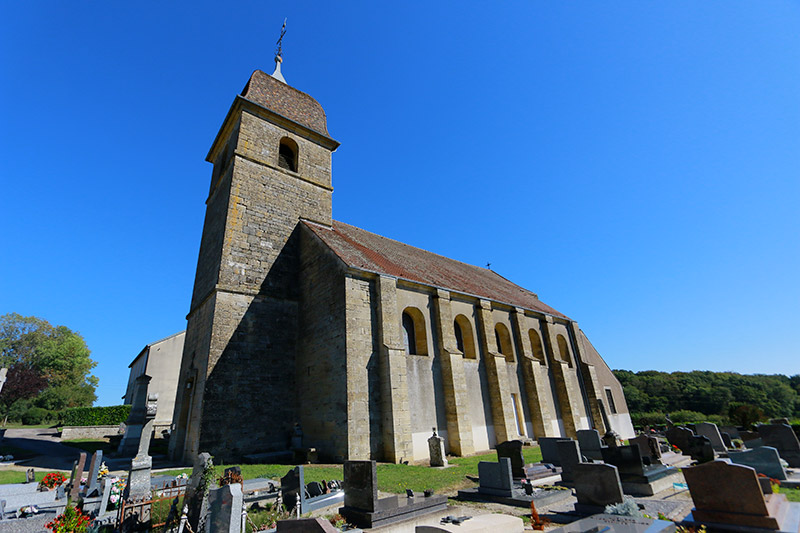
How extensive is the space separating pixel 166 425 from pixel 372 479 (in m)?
22.5

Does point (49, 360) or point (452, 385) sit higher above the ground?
point (49, 360)

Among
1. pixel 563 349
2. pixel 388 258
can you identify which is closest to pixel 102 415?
pixel 388 258

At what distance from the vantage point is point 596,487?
614cm

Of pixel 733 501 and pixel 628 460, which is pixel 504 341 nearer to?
pixel 628 460

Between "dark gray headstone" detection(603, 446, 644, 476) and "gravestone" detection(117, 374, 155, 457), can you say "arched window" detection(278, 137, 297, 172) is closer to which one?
"gravestone" detection(117, 374, 155, 457)

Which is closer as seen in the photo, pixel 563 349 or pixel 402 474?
pixel 402 474

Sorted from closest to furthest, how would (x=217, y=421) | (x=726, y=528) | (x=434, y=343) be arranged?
(x=726, y=528) → (x=217, y=421) → (x=434, y=343)

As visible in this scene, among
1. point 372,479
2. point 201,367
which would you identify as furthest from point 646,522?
point 201,367

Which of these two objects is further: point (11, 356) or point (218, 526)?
point (11, 356)

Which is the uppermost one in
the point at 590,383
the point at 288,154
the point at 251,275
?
the point at 288,154

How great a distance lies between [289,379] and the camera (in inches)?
542

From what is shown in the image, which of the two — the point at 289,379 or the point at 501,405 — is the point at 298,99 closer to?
the point at 289,379

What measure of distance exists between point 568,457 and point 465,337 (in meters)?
8.02

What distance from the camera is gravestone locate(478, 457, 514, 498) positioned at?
7.08 metres
